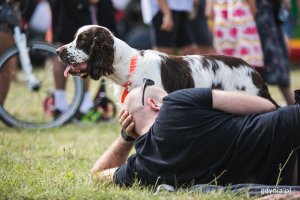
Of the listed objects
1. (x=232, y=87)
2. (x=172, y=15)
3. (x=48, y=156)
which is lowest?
(x=48, y=156)

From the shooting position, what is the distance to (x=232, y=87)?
5.81 meters

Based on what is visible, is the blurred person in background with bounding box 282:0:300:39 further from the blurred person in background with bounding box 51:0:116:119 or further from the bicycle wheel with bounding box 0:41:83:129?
the bicycle wheel with bounding box 0:41:83:129

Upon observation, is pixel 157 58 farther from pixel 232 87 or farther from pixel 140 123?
pixel 140 123

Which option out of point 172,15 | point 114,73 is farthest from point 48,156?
point 172,15

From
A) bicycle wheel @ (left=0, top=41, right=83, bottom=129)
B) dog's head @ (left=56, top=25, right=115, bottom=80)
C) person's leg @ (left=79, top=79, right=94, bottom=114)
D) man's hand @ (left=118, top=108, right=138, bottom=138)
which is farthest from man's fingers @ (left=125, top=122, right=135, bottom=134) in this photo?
person's leg @ (left=79, top=79, right=94, bottom=114)

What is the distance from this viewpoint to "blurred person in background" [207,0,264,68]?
25.5 feet

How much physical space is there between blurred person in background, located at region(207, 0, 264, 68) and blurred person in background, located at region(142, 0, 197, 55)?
1.75 feet

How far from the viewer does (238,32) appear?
307 inches

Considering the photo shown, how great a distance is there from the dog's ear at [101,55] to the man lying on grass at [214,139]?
1416mm

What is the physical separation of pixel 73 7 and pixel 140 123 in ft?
12.7

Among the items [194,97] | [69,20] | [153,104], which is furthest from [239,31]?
[194,97]

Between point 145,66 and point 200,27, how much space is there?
3.02 m

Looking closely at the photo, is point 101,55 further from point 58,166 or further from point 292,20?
point 292,20

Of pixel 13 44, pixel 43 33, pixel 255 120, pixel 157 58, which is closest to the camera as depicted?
pixel 255 120
